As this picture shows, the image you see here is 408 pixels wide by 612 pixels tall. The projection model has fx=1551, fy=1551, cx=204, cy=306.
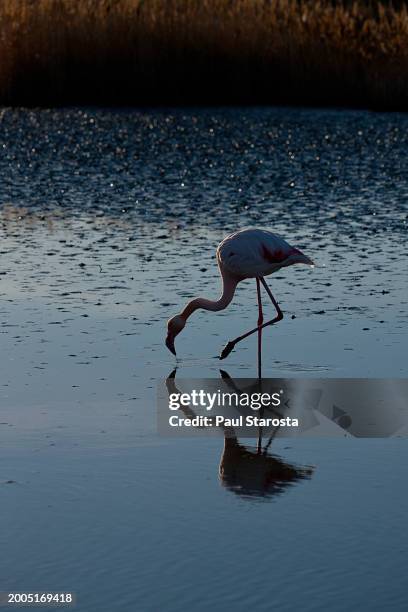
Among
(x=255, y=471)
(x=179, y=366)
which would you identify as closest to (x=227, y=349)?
(x=179, y=366)

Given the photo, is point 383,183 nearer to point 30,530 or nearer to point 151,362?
point 151,362

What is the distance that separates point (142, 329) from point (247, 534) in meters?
3.24

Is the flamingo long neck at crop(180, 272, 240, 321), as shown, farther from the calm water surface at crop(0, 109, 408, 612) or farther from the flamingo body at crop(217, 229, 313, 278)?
the calm water surface at crop(0, 109, 408, 612)

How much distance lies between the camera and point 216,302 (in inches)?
318

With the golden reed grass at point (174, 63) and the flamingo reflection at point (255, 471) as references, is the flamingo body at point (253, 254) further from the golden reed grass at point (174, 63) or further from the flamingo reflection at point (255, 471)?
the golden reed grass at point (174, 63)

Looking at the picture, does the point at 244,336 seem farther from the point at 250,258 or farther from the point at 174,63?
the point at 174,63

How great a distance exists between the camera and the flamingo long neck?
7848 mm

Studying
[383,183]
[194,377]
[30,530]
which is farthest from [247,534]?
[383,183]

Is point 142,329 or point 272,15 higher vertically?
point 272,15

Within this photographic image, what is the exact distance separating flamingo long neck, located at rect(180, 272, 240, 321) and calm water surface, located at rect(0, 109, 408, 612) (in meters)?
0.17

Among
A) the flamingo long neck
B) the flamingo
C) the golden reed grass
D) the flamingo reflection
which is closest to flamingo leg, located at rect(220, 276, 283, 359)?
the flamingo

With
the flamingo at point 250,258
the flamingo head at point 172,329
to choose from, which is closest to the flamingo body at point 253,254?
the flamingo at point 250,258

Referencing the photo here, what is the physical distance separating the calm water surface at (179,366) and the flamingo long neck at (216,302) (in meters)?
0.17

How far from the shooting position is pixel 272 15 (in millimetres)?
20953
